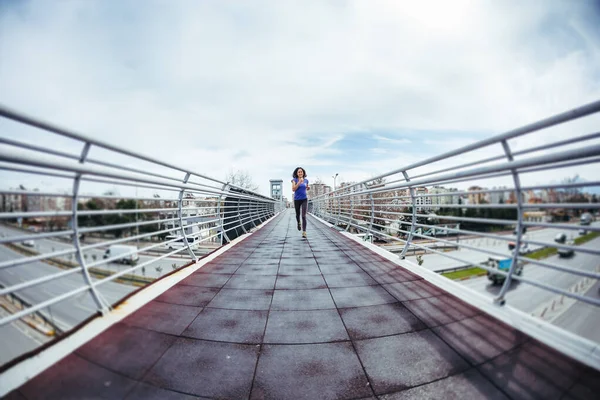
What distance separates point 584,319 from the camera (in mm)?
1339

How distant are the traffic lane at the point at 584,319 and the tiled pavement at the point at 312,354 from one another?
0.79 ft

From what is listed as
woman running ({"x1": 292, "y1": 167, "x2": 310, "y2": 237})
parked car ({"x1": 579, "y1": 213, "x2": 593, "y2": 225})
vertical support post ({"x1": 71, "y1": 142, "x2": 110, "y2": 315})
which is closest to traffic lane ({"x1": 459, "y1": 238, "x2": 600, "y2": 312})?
parked car ({"x1": 579, "y1": 213, "x2": 593, "y2": 225})

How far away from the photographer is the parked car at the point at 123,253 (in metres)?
1.84

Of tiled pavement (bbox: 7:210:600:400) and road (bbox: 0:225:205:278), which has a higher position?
road (bbox: 0:225:205:278)

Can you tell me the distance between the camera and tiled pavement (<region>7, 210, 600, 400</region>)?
1082mm

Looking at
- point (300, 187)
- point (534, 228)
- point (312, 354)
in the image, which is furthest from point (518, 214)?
point (300, 187)

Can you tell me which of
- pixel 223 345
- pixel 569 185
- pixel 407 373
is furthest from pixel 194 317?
pixel 569 185

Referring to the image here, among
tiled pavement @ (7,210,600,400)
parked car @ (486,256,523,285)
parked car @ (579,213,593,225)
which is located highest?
parked car @ (579,213,593,225)

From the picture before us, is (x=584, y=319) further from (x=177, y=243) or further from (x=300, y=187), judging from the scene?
(x=300, y=187)

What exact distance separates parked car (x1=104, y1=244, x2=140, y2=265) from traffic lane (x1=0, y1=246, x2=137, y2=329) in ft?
0.73

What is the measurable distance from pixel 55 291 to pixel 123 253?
1.66ft

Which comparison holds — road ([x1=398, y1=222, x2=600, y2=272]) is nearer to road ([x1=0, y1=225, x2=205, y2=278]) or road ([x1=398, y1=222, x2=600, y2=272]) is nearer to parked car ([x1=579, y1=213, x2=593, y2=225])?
parked car ([x1=579, y1=213, x2=593, y2=225])

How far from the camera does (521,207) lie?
1590mm

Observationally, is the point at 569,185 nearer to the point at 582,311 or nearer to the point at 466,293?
the point at 582,311
